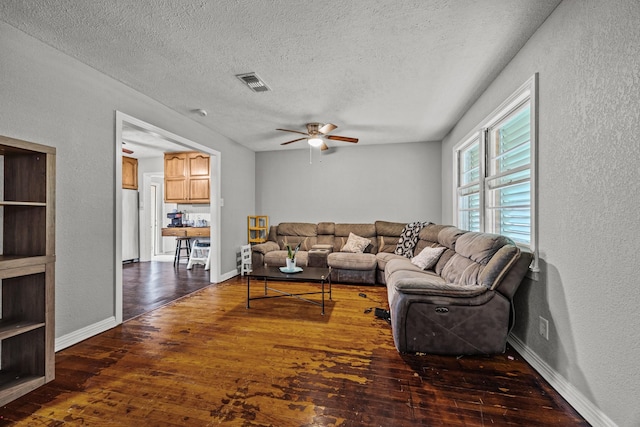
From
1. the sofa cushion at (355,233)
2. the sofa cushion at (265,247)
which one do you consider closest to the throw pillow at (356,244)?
the sofa cushion at (355,233)

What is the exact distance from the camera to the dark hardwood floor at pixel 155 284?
3.70 meters

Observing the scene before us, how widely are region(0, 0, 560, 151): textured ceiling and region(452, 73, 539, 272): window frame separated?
14.3 inches

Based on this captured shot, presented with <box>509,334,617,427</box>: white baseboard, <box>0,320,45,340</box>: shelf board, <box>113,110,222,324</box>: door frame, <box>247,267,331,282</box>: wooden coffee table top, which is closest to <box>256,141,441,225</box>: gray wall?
<box>113,110,222,324</box>: door frame

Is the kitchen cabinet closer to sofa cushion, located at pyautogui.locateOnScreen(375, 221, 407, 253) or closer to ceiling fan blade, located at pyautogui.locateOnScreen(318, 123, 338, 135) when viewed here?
ceiling fan blade, located at pyautogui.locateOnScreen(318, 123, 338, 135)

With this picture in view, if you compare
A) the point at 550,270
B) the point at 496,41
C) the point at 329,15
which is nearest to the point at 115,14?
the point at 329,15

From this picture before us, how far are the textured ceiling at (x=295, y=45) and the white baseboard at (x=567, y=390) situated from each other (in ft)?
7.79

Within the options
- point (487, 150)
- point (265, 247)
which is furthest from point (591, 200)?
point (265, 247)

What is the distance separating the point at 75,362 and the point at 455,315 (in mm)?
2904

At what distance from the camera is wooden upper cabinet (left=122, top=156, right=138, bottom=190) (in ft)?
22.1

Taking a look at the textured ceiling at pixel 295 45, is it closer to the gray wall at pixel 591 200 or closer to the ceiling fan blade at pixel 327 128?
the ceiling fan blade at pixel 327 128

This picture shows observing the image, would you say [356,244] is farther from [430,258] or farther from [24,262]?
[24,262]

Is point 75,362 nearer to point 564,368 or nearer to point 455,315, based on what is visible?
point 455,315

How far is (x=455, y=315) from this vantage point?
225cm

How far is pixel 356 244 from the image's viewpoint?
5359 mm
